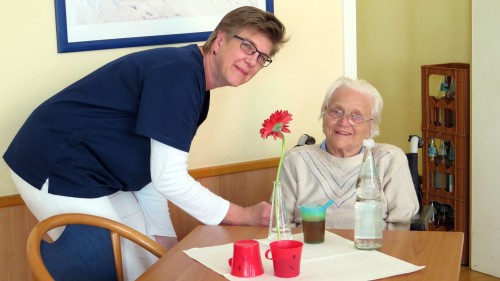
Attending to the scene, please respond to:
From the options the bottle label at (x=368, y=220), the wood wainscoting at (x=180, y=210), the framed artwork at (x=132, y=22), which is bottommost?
the wood wainscoting at (x=180, y=210)

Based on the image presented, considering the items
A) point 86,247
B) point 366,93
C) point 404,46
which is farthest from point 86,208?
point 404,46

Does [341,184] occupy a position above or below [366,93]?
below

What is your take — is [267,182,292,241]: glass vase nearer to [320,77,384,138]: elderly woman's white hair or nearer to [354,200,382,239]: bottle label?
[354,200,382,239]: bottle label

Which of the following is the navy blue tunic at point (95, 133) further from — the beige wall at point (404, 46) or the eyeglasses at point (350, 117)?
the beige wall at point (404, 46)

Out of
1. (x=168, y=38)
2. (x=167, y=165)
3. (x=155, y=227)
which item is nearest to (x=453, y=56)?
(x=168, y=38)

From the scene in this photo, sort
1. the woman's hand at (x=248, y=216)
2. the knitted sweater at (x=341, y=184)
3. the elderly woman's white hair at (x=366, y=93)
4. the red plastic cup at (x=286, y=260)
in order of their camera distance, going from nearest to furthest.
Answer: the red plastic cup at (x=286, y=260), the woman's hand at (x=248, y=216), the knitted sweater at (x=341, y=184), the elderly woman's white hair at (x=366, y=93)

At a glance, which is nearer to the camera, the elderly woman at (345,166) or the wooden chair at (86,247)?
the wooden chair at (86,247)

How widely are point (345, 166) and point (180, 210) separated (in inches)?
29.1

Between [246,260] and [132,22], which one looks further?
[132,22]

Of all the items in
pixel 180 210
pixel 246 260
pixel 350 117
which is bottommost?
pixel 180 210

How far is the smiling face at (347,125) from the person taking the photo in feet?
9.19

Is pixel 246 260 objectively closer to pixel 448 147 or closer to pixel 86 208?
pixel 86 208

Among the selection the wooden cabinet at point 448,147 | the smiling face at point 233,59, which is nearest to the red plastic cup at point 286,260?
the smiling face at point 233,59

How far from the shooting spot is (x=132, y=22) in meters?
2.89
